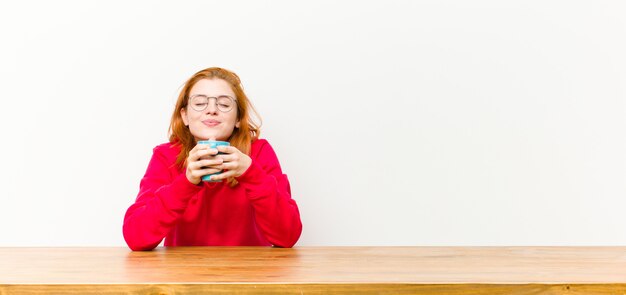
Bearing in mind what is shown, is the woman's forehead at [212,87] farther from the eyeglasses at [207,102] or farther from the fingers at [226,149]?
the fingers at [226,149]

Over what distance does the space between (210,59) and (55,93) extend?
1.68 feet

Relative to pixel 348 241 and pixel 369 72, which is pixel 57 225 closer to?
pixel 348 241

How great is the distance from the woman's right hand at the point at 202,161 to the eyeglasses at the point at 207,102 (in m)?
0.29

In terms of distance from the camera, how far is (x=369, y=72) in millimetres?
2273

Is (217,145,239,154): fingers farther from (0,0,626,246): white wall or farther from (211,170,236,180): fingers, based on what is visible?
(0,0,626,246): white wall

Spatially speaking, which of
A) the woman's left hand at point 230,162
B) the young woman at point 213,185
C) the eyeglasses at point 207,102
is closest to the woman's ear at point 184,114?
the young woman at point 213,185

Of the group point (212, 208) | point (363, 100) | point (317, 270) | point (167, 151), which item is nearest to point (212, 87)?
point (167, 151)

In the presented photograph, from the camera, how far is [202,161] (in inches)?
59.7

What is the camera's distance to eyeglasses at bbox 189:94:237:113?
1.80 m

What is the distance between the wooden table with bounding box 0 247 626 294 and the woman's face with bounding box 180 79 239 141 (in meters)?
0.32

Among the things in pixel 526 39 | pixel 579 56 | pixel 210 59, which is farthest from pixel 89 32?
pixel 579 56

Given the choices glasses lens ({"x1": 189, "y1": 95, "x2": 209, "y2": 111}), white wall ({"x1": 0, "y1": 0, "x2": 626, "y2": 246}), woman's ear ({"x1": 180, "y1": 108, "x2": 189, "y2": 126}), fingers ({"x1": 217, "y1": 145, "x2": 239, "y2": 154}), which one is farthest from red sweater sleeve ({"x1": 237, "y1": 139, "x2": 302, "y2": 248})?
white wall ({"x1": 0, "y1": 0, "x2": 626, "y2": 246})

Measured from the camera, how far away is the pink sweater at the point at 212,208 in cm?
165

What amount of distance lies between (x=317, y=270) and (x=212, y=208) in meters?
0.71
